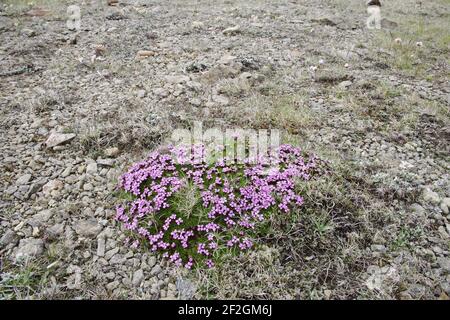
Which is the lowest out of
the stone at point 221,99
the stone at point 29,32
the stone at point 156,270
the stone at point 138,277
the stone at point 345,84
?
the stone at point 138,277

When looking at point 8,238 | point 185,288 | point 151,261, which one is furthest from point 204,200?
point 8,238

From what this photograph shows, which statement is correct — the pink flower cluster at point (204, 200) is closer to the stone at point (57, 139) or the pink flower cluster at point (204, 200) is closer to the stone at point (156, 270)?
the stone at point (156, 270)

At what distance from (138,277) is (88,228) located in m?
1.05

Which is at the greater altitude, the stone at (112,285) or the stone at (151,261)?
the stone at (151,261)

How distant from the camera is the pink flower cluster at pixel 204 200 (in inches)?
156

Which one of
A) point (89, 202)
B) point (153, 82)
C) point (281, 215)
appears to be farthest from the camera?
point (153, 82)

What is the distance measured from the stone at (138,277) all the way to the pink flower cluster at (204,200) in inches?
12.3

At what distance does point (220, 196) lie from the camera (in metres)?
4.34

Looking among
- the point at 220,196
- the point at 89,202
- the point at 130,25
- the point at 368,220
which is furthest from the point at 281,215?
the point at 130,25

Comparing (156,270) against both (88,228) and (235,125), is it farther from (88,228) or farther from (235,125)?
(235,125)

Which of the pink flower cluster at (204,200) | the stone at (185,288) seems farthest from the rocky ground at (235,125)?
the pink flower cluster at (204,200)

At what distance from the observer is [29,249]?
4008 millimetres

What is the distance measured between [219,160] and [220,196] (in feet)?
2.03
